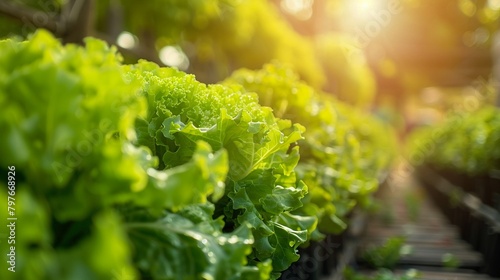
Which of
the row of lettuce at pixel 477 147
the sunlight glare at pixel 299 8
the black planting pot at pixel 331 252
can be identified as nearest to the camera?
the black planting pot at pixel 331 252

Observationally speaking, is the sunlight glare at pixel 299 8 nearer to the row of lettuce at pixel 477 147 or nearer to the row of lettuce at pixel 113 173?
the row of lettuce at pixel 477 147

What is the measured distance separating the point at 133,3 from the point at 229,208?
9.61 m

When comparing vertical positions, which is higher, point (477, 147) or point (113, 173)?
point (477, 147)

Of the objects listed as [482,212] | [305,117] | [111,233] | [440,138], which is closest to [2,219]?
[111,233]

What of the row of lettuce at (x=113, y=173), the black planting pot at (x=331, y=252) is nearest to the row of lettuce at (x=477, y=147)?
the black planting pot at (x=331, y=252)

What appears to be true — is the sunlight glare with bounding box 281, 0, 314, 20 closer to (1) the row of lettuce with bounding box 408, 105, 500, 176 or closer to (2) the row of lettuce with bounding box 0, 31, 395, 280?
(1) the row of lettuce with bounding box 408, 105, 500, 176

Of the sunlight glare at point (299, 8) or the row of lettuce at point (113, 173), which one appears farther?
the sunlight glare at point (299, 8)

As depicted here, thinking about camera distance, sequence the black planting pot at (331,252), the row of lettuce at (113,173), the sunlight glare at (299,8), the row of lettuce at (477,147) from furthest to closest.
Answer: the sunlight glare at (299,8) → the row of lettuce at (477,147) → the black planting pot at (331,252) → the row of lettuce at (113,173)

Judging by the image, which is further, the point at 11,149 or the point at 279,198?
the point at 279,198

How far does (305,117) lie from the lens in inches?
171

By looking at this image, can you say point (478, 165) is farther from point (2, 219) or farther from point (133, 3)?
point (2, 219)

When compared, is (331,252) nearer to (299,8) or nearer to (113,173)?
(113,173)

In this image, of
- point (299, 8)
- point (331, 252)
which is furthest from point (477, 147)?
point (299, 8)

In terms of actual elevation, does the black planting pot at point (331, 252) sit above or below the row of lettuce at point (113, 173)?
below
